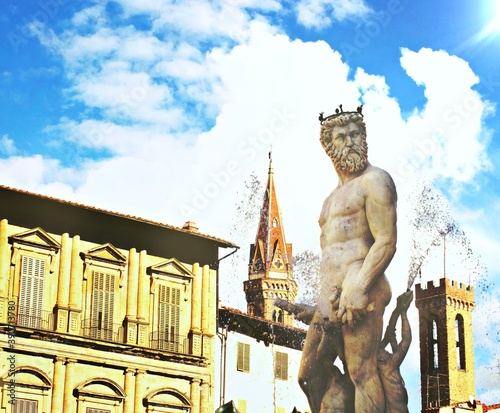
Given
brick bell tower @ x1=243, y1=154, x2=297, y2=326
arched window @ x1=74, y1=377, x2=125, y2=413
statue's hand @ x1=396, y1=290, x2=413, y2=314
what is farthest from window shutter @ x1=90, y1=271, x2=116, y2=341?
brick bell tower @ x1=243, y1=154, x2=297, y2=326

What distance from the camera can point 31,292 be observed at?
3203cm

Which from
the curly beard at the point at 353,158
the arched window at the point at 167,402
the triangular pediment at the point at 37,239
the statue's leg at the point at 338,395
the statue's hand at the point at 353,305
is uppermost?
the triangular pediment at the point at 37,239

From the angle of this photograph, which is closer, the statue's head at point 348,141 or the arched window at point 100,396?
the statue's head at point 348,141

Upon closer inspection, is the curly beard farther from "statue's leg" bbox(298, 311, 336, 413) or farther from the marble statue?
"statue's leg" bbox(298, 311, 336, 413)

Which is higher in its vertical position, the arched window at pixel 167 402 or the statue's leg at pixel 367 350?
the arched window at pixel 167 402

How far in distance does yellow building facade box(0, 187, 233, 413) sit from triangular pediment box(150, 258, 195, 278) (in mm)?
43

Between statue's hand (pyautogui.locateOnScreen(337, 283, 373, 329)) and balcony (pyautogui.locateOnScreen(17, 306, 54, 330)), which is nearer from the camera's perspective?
statue's hand (pyautogui.locateOnScreen(337, 283, 373, 329))

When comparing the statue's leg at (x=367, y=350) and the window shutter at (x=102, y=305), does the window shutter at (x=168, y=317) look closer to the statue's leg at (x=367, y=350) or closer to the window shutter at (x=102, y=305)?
the window shutter at (x=102, y=305)

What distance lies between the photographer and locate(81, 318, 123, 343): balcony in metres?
32.7

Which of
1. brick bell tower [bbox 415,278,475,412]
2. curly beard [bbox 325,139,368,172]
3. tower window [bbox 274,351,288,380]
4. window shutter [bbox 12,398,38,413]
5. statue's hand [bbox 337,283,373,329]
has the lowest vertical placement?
statue's hand [bbox 337,283,373,329]

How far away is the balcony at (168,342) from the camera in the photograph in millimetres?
34062

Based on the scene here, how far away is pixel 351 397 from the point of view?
38.7 feet

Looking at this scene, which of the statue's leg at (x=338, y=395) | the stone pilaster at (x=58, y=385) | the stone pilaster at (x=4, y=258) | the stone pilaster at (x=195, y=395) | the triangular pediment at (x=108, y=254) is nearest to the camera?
the statue's leg at (x=338, y=395)

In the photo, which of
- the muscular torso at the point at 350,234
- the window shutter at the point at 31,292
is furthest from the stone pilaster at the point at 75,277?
the muscular torso at the point at 350,234
